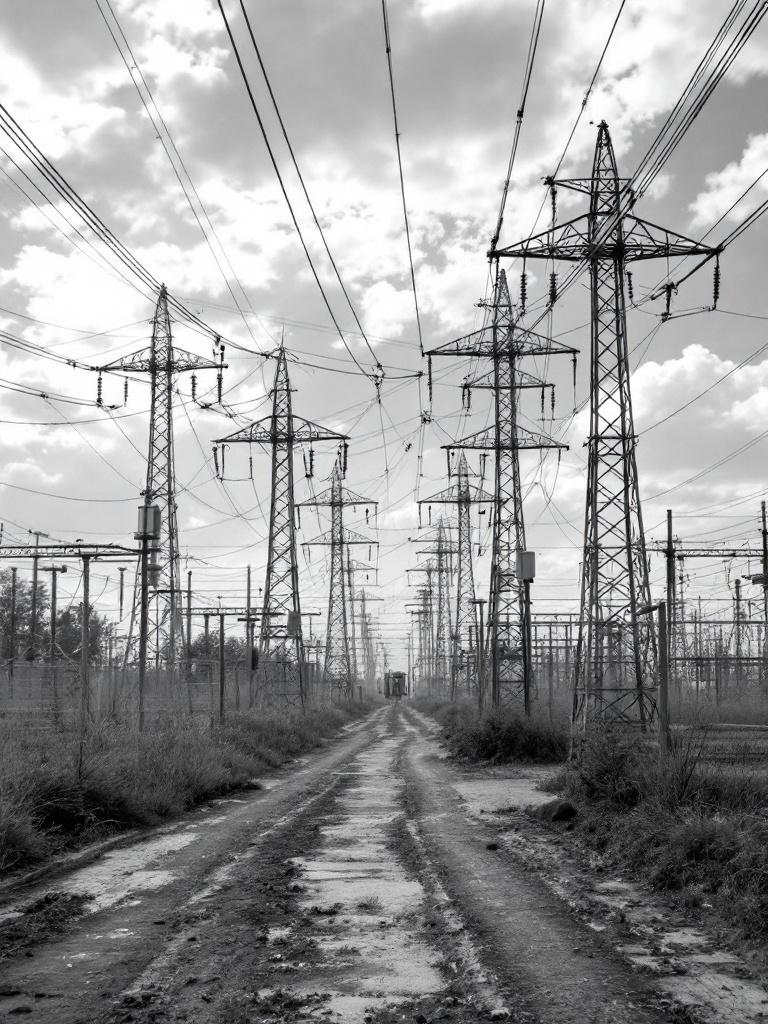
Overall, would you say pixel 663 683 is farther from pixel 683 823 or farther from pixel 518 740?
pixel 518 740

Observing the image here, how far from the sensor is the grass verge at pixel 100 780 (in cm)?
1112

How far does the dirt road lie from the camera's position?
5.69 metres

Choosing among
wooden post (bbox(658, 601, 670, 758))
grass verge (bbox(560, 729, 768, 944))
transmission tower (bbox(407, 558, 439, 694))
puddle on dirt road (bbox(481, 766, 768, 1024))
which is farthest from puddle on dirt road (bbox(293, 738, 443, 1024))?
transmission tower (bbox(407, 558, 439, 694))

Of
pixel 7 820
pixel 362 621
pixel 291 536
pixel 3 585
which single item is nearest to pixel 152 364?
pixel 291 536

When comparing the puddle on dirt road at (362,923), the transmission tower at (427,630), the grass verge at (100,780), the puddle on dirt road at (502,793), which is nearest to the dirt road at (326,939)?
the puddle on dirt road at (362,923)

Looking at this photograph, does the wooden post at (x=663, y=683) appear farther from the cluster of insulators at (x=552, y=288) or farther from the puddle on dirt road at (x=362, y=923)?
the cluster of insulators at (x=552, y=288)

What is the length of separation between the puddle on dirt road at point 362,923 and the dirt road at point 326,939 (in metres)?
0.02

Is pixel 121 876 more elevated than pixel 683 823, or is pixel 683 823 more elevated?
pixel 683 823

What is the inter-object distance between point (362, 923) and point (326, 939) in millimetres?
551

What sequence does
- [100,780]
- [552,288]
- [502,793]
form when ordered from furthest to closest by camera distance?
[552,288] → [502,793] → [100,780]

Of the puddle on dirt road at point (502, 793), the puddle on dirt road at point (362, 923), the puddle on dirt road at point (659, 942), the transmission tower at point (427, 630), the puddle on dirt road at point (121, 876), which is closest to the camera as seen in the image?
the puddle on dirt road at point (659, 942)

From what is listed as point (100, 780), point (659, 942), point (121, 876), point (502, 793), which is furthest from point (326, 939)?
point (502, 793)

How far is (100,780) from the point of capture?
44.3 ft

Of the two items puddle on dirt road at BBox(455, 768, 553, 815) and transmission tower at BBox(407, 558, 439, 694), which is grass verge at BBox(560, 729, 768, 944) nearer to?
puddle on dirt road at BBox(455, 768, 553, 815)
